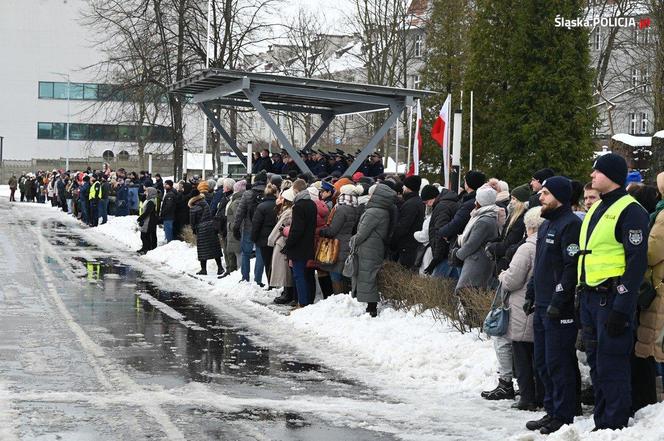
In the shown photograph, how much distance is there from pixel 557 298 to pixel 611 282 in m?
0.66

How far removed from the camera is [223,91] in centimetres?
2348

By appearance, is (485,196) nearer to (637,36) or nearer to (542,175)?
(542,175)

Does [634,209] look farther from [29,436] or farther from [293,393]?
[29,436]

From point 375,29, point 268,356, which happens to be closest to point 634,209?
point 268,356

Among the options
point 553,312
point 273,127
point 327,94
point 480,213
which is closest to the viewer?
point 553,312

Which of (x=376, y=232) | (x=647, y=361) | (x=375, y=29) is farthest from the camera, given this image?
(x=375, y=29)

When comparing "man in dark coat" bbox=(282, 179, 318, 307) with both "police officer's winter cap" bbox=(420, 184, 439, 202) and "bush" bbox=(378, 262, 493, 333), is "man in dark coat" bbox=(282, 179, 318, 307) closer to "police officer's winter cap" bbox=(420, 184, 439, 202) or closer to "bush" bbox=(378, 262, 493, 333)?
"bush" bbox=(378, 262, 493, 333)

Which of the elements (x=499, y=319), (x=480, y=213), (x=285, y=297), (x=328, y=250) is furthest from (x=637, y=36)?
(x=499, y=319)

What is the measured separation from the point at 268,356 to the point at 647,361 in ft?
15.7

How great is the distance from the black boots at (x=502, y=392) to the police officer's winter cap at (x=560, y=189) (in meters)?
2.06

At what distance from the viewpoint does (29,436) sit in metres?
7.74

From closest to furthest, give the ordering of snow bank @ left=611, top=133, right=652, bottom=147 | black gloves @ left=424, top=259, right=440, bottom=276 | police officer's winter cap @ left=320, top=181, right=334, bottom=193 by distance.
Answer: black gloves @ left=424, top=259, right=440, bottom=276 → police officer's winter cap @ left=320, top=181, right=334, bottom=193 → snow bank @ left=611, top=133, right=652, bottom=147

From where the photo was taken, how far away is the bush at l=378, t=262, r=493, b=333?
11336 millimetres

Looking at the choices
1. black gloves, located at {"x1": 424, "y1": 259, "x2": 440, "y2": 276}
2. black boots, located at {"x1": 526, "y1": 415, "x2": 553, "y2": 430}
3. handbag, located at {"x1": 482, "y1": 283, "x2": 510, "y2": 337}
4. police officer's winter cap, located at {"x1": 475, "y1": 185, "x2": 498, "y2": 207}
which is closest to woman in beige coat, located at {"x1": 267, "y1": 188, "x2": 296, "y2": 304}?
black gloves, located at {"x1": 424, "y1": 259, "x2": 440, "y2": 276}
